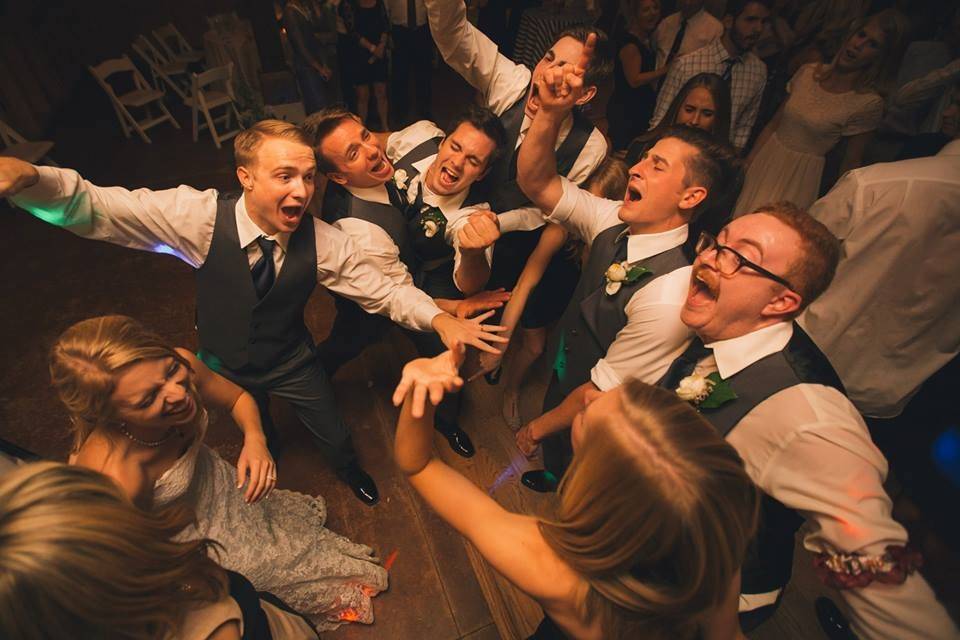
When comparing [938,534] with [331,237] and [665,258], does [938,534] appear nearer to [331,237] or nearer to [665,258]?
[665,258]

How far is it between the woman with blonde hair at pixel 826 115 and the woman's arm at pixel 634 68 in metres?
0.97

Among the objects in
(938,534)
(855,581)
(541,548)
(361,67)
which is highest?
(361,67)

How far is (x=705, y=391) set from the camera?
4.66 ft

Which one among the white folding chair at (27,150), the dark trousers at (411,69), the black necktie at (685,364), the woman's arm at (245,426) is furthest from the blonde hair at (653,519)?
the white folding chair at (27,150)

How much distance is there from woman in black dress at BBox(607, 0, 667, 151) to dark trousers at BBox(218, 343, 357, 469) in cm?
330

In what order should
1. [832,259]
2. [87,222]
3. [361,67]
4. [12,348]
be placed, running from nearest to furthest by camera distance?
[832,259]
[87,222]
[12,348]
[361,67]

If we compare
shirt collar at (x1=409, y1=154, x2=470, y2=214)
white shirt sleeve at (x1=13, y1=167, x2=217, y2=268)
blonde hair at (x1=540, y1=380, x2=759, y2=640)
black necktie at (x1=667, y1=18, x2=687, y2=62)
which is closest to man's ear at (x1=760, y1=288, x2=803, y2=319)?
blonde hair at (x1=540, y1=380, x2=759, y2=640)

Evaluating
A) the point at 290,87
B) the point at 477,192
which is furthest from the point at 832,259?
the point at 290,87

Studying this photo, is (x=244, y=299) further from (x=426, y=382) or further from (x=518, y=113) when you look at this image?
(x=518, y=113)

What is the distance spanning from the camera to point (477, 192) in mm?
2439

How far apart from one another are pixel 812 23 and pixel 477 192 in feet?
13.9

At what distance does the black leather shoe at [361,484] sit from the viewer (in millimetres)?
2443

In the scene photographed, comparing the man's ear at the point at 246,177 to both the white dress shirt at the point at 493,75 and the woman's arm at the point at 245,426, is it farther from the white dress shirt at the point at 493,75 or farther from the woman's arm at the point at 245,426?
the white dress shirt at the point at 493,75

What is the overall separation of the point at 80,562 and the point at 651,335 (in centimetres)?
153
